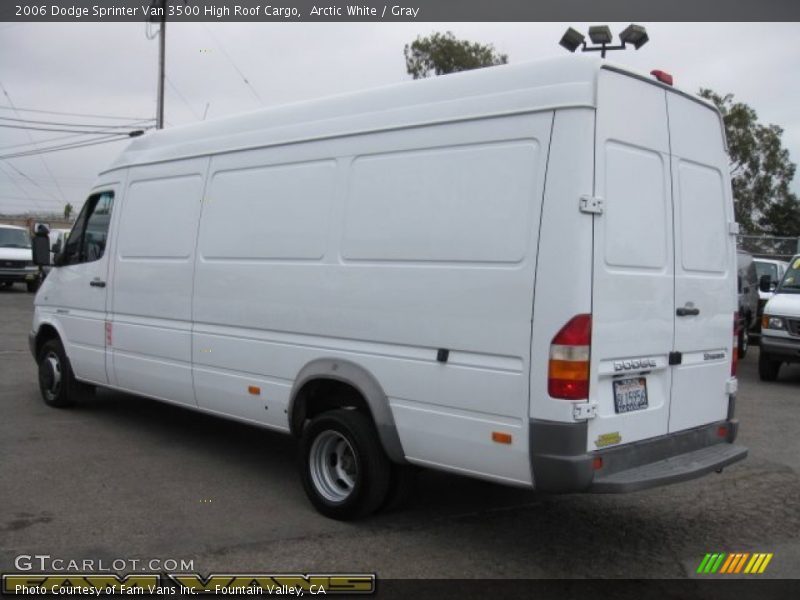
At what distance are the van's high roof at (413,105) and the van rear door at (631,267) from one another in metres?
0.20

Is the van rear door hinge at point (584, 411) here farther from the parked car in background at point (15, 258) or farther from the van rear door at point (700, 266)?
the parked car in background at point (15, 258)

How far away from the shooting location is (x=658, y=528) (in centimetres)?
533

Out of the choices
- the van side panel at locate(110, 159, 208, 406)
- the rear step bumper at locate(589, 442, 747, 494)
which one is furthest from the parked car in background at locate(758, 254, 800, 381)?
the van side panel at locate(110, 159, 208, 406)

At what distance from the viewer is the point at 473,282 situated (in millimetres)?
4457

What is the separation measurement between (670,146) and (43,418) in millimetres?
6425

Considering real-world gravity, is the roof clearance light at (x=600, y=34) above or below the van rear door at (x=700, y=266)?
above

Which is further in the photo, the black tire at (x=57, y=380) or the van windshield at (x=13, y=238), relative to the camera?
the van windshield at (x=13, y=238)

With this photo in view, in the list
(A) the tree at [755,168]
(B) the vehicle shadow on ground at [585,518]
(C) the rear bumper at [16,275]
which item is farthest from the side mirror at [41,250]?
(A) the tree at [755,168]

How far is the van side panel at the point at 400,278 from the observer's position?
14.2 ft

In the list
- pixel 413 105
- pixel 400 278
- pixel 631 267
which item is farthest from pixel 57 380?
pixel 631 267

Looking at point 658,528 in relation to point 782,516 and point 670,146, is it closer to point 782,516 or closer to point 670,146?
point 782,516

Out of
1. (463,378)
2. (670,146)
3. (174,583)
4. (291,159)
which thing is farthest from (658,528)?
(291,159)

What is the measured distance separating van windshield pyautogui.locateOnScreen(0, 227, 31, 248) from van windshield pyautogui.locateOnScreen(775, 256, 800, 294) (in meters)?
23.5

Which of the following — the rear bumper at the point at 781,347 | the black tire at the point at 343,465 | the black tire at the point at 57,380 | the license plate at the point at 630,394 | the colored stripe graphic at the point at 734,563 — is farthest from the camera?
the rear bumper at the point at 781,347
